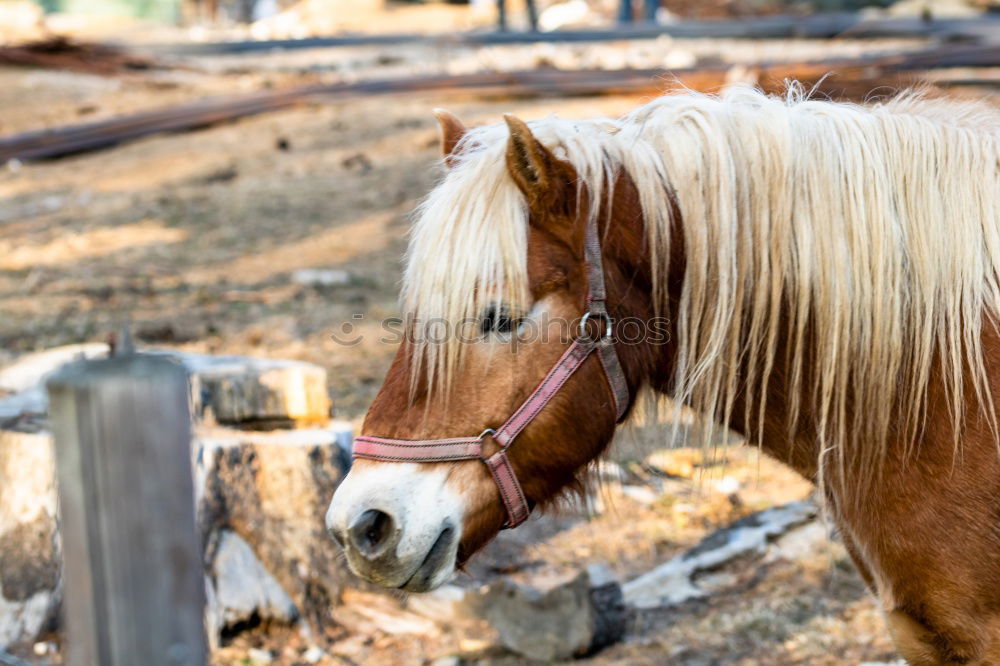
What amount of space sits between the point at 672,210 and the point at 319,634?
213cm

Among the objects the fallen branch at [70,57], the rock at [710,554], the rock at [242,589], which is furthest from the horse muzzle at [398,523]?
the fallen branch at [70,57]

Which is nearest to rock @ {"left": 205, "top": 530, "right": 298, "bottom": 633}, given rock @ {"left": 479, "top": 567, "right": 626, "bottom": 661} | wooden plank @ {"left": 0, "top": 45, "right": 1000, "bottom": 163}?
rock @ {"left": 479, "top": 567, "right": 626, "bottom": 661}

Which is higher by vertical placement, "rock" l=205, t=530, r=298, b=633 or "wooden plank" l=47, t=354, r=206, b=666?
"wooden plank" l=47, t=354, r=206, b=666

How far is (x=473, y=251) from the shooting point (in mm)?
1868

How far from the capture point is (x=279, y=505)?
330cm

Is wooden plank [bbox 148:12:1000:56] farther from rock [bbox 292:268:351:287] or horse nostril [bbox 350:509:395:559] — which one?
horse nostril [bbox 350:509:395:559]

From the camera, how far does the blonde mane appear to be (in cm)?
188

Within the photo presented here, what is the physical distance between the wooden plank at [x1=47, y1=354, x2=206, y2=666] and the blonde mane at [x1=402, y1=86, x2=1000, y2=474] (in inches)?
31.0

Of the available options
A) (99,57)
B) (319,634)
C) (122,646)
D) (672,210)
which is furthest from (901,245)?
(99,57)

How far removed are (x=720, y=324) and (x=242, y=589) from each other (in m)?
2.06

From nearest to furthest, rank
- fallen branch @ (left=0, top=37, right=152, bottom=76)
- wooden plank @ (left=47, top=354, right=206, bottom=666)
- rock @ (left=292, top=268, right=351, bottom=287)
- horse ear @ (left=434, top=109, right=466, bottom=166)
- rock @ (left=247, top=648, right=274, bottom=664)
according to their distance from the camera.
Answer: wooden plank @ (left=47, top=354, right=206, bottom=666)
horse ear @ (left=434, top=109, right=466, bottom=166)
rock @ (left=247, top=648, right=274, bottom=664)
rock @ (left=292, top=268, right=351, bottom=287)
fallen branch @ (left=0, top=37, right=152, bottom=76)

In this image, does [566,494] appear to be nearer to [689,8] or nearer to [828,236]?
[828,236]

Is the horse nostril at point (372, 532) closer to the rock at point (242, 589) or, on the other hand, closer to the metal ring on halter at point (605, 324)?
the metal ring on halter at point (605, 324)

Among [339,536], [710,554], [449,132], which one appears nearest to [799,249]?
[449,132]
